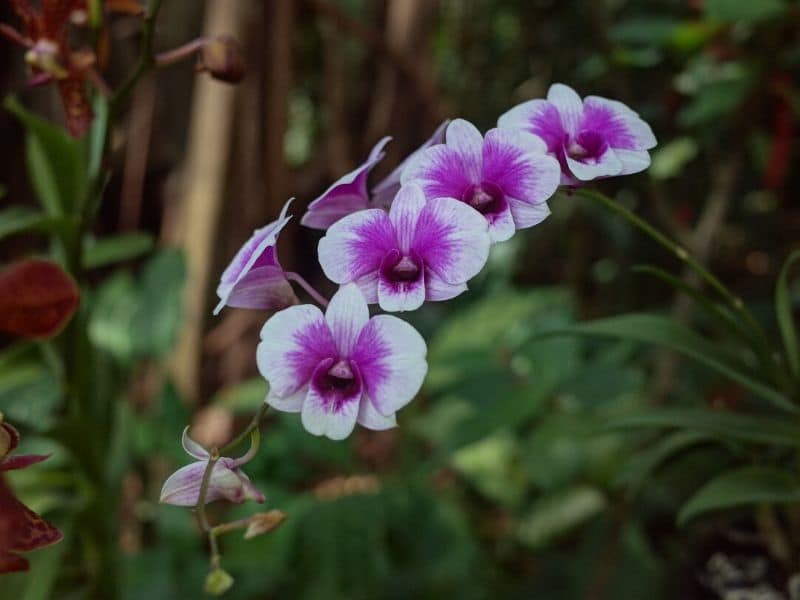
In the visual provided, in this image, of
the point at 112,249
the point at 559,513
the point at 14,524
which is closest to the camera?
the point at 14,524

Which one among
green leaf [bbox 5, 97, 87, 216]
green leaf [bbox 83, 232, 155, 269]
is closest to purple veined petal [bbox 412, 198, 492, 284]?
green leaf [bbox 5, 97, 87, 216]

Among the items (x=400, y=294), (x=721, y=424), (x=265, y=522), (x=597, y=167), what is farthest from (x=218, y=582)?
(x=721, y=424)

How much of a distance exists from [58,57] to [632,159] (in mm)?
348

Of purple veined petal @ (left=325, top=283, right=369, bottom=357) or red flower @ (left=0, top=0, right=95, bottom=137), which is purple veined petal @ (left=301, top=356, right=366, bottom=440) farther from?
red flower @ (left=0, top=0, right=95, bottom=137)

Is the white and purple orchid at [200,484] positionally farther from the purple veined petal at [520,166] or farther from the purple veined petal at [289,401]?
the purple veined petal at [520,166]

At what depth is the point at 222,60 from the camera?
50 centimetres

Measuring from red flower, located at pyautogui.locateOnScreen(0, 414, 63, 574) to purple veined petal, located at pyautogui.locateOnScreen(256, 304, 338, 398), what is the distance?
99 mm

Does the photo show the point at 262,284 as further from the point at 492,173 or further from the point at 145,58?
the point at 145,58

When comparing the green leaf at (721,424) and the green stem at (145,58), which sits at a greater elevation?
the green stem at (145,58)

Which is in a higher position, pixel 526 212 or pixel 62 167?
pixel 526 212

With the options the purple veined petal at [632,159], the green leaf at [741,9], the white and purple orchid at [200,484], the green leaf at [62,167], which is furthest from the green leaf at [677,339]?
the green leaf at [62,167]

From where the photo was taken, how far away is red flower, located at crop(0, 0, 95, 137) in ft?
1.57

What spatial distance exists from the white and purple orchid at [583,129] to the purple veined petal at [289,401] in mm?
161

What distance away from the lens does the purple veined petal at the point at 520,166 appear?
36 cm
